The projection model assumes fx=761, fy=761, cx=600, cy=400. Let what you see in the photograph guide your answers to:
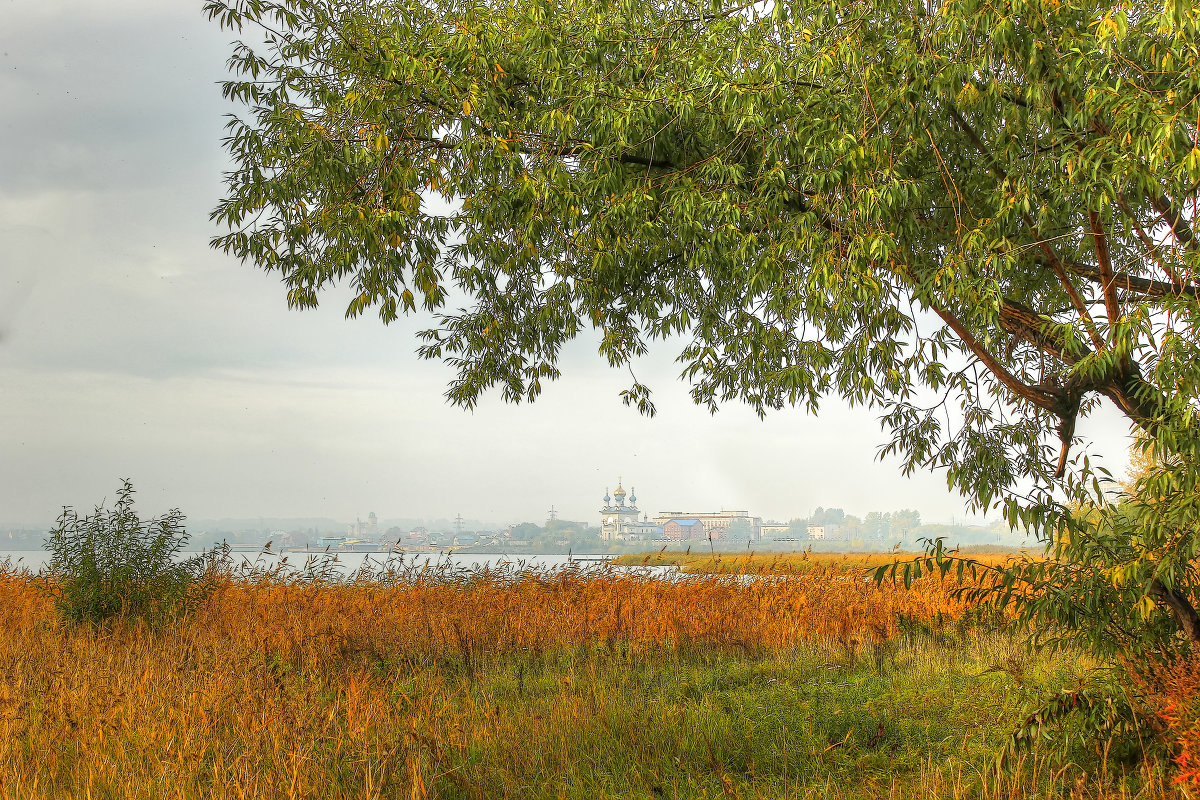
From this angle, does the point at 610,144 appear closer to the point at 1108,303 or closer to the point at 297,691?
the point at 1108,303

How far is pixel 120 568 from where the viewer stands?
24.9 ft

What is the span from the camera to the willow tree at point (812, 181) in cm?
426

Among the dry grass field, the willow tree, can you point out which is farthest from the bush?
the willow tree

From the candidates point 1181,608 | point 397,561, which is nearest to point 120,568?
point 397,561

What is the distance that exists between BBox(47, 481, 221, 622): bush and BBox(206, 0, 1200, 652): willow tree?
327cm

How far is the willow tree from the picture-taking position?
4262 mm

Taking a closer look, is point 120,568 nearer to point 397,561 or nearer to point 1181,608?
point 397,561

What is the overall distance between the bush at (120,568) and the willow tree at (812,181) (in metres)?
3.27

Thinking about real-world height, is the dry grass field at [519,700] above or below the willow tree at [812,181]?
below

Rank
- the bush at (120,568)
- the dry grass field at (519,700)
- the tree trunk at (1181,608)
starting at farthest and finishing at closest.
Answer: the bush at (120,568) < the tree trunk at (1181,608) < the dry grass field at (519,700)

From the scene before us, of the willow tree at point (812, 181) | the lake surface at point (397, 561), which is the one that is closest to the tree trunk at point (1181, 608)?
the willow tree at point (812, 181)

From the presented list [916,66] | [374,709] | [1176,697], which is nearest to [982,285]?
[916,66]

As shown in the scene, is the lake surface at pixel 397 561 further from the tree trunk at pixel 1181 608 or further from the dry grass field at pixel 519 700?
the tree trunk at pixel 1181 608

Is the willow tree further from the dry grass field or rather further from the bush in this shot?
the bush
